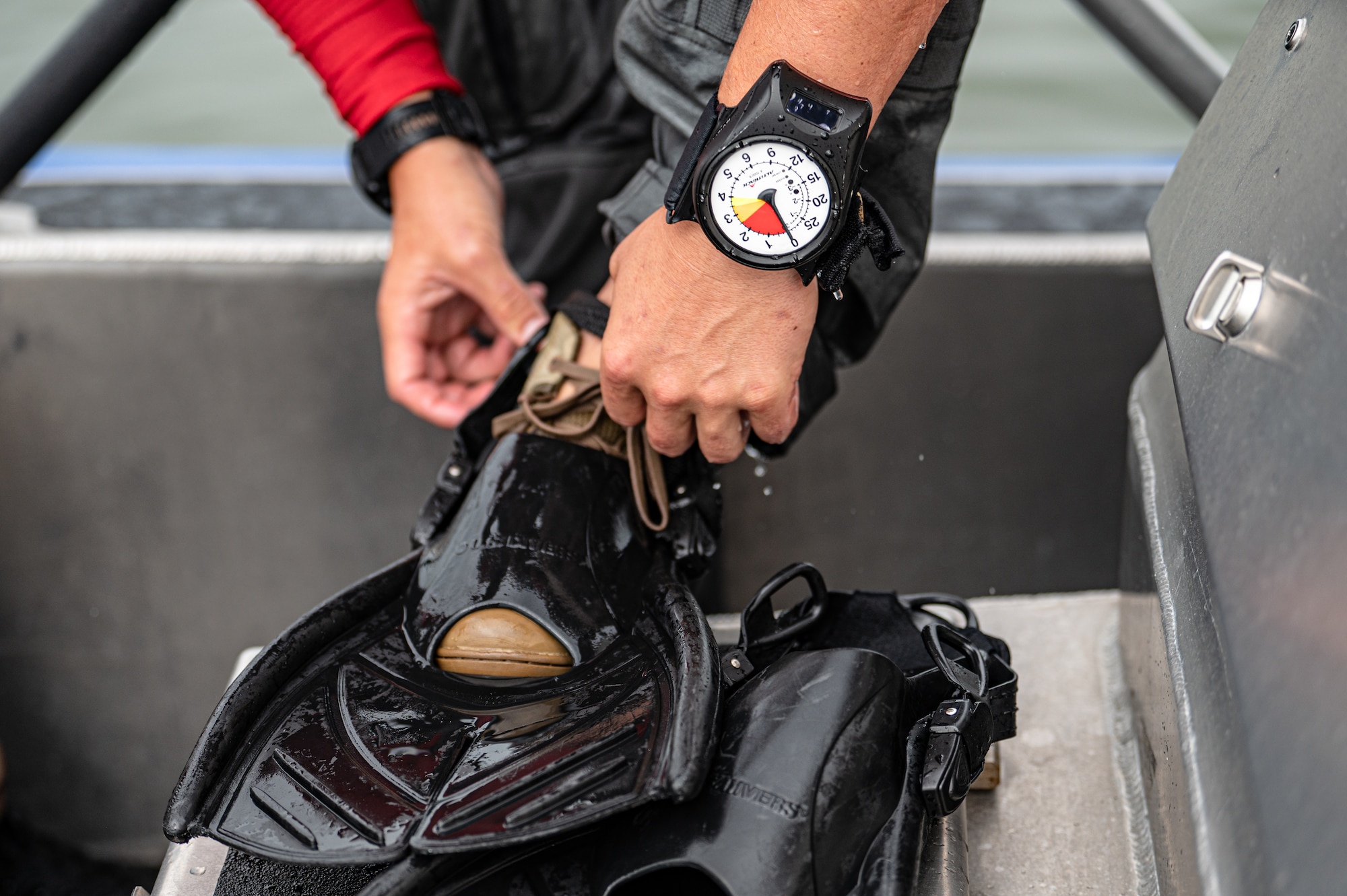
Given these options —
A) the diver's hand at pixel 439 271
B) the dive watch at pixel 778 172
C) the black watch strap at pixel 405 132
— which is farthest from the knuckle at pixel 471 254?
the dive watch at pixel 778 172

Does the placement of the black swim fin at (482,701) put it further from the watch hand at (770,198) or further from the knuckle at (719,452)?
the watch hand at (770,198)

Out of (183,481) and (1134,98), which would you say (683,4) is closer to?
(183,481)

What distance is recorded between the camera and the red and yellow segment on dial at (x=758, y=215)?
0.58 meters

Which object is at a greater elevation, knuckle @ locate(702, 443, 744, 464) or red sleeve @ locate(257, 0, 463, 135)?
red sleeve @ locate(257, 0, 463, 135)

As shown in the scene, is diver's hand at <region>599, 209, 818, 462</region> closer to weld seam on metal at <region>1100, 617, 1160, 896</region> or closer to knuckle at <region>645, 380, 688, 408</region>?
knuckle at <region>645, 380, 688, 408</region>

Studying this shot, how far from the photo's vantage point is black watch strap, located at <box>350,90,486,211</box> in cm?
98

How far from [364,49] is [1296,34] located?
0.78m

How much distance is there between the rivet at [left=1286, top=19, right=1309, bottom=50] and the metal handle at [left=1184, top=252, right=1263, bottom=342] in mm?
114

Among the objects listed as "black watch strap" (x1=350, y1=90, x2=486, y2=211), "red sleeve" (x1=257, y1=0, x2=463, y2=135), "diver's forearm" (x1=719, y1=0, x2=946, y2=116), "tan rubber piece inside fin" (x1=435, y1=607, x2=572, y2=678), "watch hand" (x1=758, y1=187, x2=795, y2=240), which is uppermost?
"diver's forearm" (x1=719, y1=0, x2=946, y2=116)

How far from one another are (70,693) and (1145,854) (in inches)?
53.4

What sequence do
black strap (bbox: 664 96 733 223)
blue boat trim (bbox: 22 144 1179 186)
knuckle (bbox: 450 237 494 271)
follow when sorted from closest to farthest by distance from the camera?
black strap (bbox: 664 96 733 223) < knuckle (bbox: 450 237 494 271) < blue boat trim (bbox: 22 144 1179 186)

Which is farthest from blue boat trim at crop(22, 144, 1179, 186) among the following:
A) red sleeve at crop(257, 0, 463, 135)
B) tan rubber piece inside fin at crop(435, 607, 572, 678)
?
tan rubber piece inside fin at crop(435, 607, 572, 678)

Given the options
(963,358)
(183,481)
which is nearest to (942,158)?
(963,358)

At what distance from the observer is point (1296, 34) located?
53cm
